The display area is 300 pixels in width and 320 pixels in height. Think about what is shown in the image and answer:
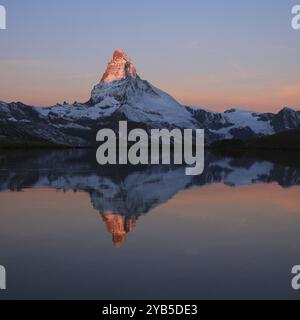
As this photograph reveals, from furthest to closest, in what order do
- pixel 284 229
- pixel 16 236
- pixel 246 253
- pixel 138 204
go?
pixel 138 204 < pixel 284 229 < pixel 16 236 < pixel 246 253

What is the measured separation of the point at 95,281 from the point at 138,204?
21.8 metres

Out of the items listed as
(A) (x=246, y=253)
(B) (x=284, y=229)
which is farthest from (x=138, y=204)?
(A) (x=246, y=253)

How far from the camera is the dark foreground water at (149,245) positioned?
18.8 metres

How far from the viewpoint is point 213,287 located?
18750 millimetres

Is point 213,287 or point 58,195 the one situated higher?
point 58,195

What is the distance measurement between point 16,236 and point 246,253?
11827mm

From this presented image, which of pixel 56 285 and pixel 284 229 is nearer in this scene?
pixel 56 285

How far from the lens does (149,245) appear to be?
25781mm

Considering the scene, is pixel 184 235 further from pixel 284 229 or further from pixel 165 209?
pixel 165 209

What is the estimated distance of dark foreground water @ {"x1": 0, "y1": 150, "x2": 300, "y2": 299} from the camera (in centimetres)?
1878
